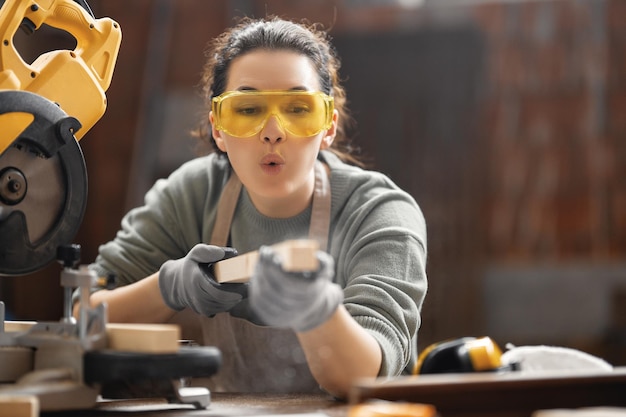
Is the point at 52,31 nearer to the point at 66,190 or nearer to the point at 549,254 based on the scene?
the point at 549,254

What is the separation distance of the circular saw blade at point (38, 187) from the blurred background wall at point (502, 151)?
341cm

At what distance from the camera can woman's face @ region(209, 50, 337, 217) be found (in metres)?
1.84

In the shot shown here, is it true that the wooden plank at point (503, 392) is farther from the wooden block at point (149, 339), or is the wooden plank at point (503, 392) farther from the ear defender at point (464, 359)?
the wooden block at point (149, 339)

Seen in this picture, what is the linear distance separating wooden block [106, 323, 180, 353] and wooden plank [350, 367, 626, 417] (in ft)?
0.98

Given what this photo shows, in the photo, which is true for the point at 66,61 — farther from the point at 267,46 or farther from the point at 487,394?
the point at 487,394

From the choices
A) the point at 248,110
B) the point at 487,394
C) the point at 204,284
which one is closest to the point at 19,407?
the point at 204,284

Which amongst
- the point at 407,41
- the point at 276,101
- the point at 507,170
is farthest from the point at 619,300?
the point at 276,101

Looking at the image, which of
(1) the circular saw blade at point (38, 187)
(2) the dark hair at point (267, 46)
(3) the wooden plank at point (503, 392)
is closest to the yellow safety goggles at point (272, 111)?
(2) the dark hair at point (267, 46)

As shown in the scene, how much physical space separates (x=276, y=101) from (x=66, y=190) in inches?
18.9

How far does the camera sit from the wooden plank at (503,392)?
3.86 ft

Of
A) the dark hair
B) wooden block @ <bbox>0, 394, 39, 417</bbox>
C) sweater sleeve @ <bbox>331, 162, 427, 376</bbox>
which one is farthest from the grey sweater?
wooden block @ <bbox>0, 394, 39, 417</bbox>

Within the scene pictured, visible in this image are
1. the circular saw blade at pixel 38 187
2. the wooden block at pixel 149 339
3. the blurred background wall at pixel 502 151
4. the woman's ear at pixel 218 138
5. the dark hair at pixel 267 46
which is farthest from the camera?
the blurred background wall at pixel 502 151

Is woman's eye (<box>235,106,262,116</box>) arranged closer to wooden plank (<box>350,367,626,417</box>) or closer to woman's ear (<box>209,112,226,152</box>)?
woman's ear (<box>209,112,226,152</box>)

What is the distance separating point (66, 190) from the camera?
1541 mm
